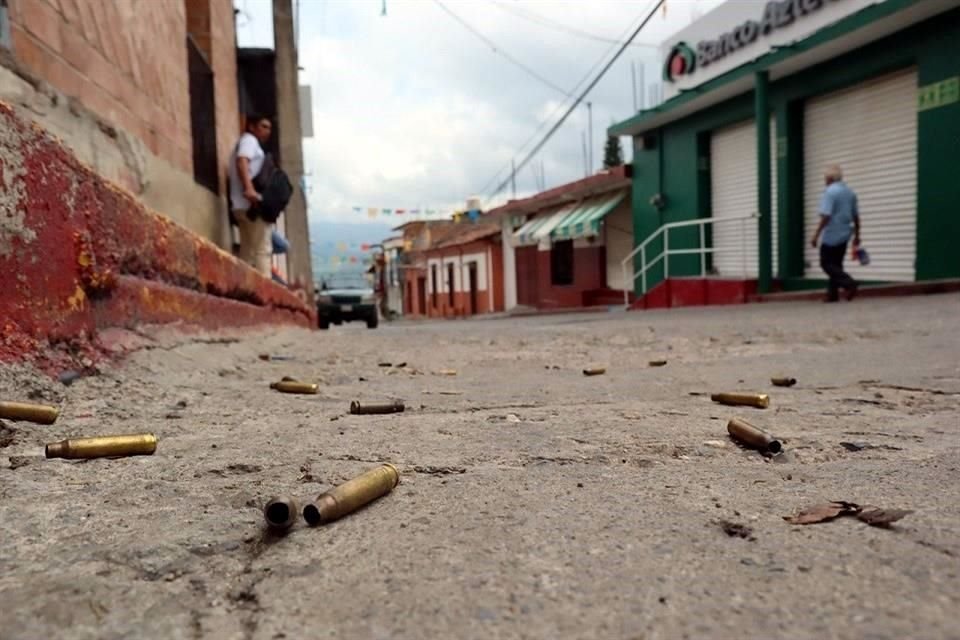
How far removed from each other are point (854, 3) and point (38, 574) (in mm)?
11731

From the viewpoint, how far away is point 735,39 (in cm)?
1240

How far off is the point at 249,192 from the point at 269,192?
0.23 metres

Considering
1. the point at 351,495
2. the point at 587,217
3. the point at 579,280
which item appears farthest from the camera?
the point at 579,280

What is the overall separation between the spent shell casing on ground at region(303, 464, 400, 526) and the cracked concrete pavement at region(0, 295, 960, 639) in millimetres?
20

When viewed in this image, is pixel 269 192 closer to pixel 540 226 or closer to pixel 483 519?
pixel 483 519

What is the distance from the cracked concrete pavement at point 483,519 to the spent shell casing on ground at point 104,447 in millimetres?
38

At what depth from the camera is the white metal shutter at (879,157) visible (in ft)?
31.2

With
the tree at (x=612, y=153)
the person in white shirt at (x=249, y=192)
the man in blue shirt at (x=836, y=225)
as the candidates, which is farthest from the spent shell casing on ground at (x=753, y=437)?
the tree at (x=612, y=153)

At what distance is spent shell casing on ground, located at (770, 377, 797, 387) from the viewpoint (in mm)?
2729

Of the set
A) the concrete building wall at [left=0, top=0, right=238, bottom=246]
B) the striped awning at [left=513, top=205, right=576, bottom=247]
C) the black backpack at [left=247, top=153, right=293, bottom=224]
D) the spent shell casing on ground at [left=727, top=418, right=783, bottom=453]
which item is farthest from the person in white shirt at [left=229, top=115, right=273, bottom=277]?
the striped awning at [left=513, top=205, right=576, bottom=247]

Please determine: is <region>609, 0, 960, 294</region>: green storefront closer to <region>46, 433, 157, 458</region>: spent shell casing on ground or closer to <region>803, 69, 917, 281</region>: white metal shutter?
<region>803, 69, 917, 281</region>: white metal shutter

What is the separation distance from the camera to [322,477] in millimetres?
1380

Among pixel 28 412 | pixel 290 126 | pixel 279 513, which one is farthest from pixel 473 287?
pixel 279 513

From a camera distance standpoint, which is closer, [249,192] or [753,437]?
[753,437]
